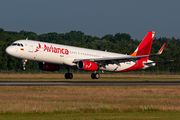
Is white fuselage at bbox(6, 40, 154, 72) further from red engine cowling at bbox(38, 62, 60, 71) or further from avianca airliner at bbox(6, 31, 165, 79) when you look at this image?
red engine cowling at bbox(38, 62, 60, 71)

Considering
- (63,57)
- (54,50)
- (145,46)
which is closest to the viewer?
(54,50)

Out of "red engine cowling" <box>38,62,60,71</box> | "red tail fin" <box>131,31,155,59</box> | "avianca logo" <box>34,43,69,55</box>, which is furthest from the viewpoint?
"red tail fin" <box>131,31,155,59</box>

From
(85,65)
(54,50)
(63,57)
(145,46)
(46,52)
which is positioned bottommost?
(85,65)

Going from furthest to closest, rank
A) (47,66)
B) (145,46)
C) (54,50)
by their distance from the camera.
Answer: (145,46) → (47,66) → (54,50)

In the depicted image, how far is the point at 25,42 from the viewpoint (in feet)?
144

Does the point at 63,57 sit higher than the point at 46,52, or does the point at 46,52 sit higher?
the point at 46,52

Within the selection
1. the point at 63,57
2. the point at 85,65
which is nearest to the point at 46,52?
the point at 63,57

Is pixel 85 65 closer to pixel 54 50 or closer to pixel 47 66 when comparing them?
pixel 54 50

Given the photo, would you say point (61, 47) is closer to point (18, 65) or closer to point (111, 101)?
point (111, 101)

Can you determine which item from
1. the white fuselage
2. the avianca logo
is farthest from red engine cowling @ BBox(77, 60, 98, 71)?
the avianca logo

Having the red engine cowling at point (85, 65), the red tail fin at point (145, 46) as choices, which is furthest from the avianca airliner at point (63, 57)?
the red tail fin at point (145, 46)

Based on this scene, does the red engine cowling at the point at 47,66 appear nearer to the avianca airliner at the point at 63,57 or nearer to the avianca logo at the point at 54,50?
the avianca airliner at the point at 63,57

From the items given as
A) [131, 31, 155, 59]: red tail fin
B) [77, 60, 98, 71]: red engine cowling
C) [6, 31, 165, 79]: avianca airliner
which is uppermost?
[131, 31, 155, 59]: red tail fin

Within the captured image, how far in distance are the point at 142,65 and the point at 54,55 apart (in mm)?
21011
